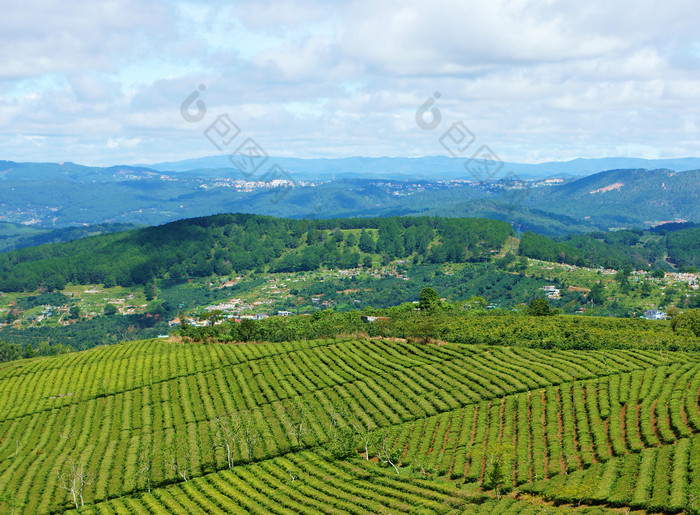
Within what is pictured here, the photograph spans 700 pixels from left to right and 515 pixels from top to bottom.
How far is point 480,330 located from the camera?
91.2m

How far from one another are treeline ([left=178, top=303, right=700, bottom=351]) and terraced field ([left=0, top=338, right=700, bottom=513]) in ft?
14.4

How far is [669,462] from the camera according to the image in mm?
44812

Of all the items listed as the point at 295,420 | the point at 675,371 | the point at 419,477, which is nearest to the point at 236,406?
the point at 295,420

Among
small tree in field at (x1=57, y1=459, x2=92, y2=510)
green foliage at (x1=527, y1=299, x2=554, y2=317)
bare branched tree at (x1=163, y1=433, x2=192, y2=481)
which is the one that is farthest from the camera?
green foliage at (x1=527, y1=299, x2=554, y2=317)

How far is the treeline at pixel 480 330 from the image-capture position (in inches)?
3184

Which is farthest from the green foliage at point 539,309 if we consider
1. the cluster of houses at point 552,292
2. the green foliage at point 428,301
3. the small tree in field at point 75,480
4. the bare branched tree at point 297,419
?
the small tree in field at point 75,480

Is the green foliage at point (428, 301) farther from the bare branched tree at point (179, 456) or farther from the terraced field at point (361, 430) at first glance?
the bare branched tree at point (179, 456)

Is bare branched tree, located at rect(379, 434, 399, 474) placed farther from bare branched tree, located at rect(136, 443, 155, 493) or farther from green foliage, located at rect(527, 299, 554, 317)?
green foliage, located at rect(527, 299, 554, 317)

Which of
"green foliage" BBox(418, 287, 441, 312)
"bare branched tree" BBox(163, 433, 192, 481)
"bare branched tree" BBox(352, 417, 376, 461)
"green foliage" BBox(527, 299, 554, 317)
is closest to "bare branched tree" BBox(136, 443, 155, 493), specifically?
"bare branched tree" BBox(163, 433, 192, 481)

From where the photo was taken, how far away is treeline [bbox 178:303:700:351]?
80875 millimetres

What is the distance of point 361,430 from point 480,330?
35572mm

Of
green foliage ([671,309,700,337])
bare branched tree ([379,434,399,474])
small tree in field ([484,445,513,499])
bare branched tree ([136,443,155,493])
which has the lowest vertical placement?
bare branched tree ([136,443,155,493])

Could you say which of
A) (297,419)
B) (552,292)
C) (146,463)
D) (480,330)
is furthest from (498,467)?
(552,292)

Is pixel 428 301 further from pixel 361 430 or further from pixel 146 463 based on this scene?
pixel 146 463
